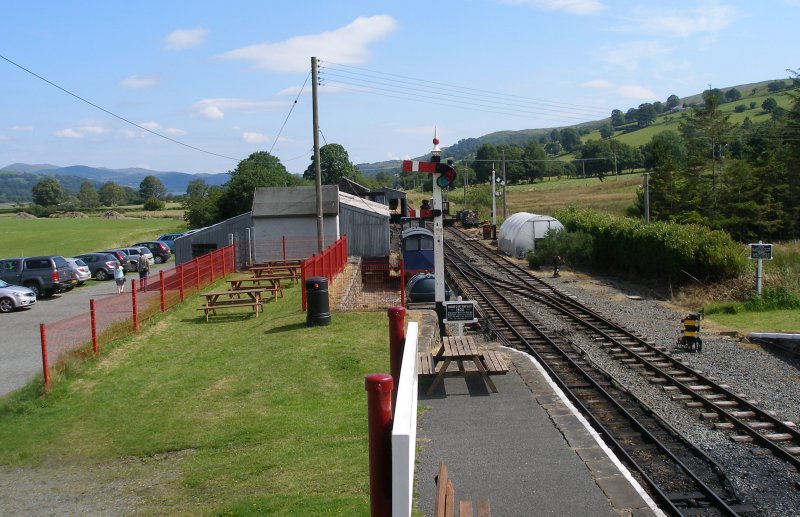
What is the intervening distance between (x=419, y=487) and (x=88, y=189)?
8141 inches

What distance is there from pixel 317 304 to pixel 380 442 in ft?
41.1

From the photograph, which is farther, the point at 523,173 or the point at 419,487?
the point at 523,173

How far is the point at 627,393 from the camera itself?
42.8ft

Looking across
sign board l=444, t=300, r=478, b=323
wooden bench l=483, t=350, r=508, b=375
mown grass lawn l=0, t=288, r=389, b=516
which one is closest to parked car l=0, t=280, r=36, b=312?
mown grass lawn l=0, t=288, r=389, b=516

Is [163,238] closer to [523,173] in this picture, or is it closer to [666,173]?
[666,173]

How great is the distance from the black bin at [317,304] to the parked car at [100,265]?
21.9 m

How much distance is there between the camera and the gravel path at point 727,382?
8.84 meters

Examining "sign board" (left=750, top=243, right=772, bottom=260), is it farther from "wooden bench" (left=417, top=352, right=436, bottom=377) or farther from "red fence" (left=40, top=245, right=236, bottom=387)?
"red fence" (left=40, top=245, right=236, bottom=387)

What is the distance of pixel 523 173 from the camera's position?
136 m

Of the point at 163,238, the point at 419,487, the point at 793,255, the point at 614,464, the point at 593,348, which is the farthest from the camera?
the point at 163,238

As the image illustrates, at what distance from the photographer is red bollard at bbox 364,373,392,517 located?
3554 millimetres

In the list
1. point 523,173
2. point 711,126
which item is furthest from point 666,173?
point 523,173

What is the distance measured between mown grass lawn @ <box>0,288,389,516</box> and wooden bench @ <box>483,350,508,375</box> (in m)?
1.89

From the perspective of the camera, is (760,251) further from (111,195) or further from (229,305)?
(111,195)
